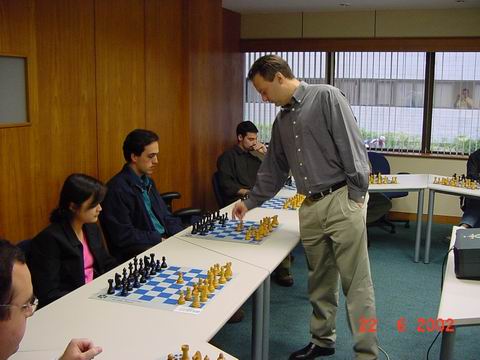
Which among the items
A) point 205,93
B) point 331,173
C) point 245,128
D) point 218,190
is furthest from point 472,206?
point 331,173

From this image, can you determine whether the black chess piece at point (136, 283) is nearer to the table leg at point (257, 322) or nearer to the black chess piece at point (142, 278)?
the black chess piece at point (142, 278)

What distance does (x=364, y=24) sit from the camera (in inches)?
249

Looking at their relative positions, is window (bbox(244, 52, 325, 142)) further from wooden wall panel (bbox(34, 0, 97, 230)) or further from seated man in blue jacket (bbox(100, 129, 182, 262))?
seated man in blue jacket (bbox(100, 129, 182, 262))

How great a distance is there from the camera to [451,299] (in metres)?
2.20

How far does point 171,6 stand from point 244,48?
2038mm

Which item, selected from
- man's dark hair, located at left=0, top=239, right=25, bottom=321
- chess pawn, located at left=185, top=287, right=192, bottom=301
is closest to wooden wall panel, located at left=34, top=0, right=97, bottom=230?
chess pawn, located at left=185, top=287, right=192, bottom=301

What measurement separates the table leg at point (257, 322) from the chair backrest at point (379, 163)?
390 cm

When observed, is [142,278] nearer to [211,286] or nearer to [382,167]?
[211,286]

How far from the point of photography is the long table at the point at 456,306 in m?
2.04

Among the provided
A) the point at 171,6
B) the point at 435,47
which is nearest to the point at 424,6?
the point at 435,47

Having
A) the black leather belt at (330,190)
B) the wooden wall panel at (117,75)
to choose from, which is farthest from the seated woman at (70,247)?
the wooden wall panel at (117,75)

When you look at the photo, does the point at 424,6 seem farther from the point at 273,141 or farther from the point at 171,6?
the point at 273,141

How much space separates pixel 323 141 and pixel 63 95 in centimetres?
175

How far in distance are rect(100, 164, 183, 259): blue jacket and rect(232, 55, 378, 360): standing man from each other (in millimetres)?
976
